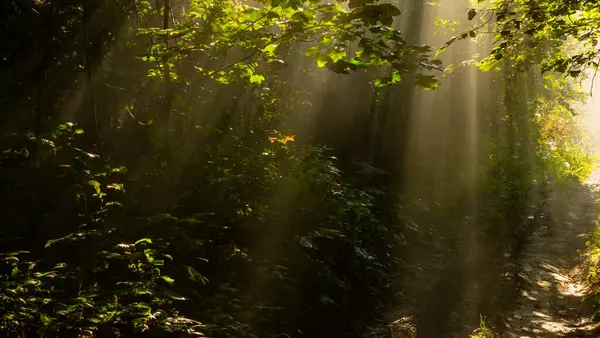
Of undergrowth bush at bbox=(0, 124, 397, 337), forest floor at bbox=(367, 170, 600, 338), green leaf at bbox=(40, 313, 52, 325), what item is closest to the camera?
green leaf at bbox=(40, 313, 52, 325)

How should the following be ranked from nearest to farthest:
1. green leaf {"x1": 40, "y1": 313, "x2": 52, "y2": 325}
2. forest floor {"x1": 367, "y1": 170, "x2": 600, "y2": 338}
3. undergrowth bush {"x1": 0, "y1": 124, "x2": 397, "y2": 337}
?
green leaf {"x1": 40, "y1": 313, "x2": 52, "y2": 325}
undergrowth bush {"x1": 0, "y1": 124, "x2": 397, "y2": 337}
forest floor {"x1": 367, "y1": 170, "x2": 600, "y2": 338}

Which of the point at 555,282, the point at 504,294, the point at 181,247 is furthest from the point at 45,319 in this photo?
the point at 555,282

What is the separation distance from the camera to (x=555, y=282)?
27.4 feet

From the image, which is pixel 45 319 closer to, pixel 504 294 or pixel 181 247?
pixel 181 247

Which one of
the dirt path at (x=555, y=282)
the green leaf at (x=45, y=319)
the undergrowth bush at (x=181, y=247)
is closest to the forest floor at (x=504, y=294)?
the dirt path at (x=555, y=282)

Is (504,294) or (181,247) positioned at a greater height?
Answer: (181,247)

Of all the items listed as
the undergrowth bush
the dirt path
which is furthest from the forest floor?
the undergrowth bush

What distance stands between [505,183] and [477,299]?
8.38m

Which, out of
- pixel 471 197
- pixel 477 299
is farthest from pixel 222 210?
pixel 471 197

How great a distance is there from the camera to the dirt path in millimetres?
6516

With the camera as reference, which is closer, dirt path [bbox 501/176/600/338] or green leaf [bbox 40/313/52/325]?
green leaf [bbox 40/313/52/325]

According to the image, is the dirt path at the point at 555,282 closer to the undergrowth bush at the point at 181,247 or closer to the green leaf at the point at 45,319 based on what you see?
the undergrowth bush at the point at 181,247

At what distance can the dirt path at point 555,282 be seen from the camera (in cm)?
652

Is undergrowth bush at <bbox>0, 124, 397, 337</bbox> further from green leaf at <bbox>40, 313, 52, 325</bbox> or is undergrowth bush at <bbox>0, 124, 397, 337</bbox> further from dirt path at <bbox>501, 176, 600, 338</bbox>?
dirt path at <bbox>501, 176, 600, 338</bbox>
